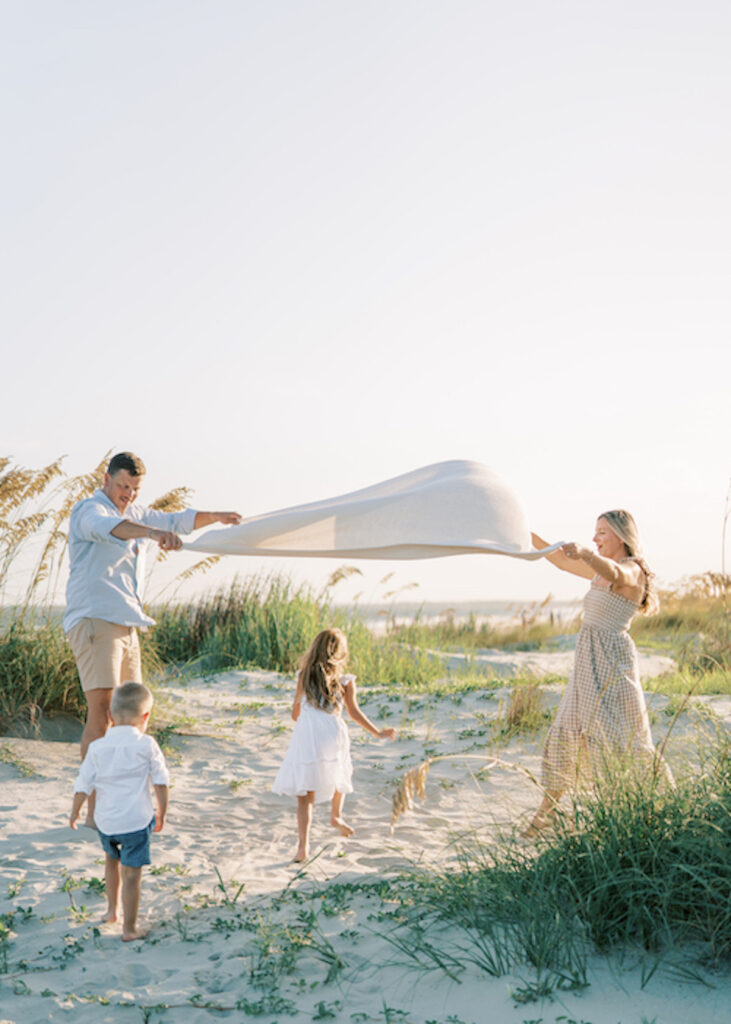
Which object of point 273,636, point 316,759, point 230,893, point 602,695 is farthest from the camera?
point 273,636

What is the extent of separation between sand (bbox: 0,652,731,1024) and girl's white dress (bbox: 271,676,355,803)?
0.41 meters

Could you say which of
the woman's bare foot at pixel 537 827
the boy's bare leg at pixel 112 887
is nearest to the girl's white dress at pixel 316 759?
the boy's bare leg at pixel 112 887

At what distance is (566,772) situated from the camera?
5.07 m

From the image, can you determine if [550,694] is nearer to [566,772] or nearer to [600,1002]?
[566,772]

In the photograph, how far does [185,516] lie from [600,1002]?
3.72m

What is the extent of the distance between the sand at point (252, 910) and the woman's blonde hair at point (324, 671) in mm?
895

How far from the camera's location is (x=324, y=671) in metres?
5.69

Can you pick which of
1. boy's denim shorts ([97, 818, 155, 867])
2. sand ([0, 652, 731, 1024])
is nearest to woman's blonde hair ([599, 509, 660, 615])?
sand ([0, 652, 731, 1024])

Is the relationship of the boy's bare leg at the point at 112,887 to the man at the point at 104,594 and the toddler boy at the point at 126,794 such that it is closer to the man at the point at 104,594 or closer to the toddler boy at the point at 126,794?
the toddler boy at the point at 126,794

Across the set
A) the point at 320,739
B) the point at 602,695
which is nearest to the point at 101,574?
the point at 320,739

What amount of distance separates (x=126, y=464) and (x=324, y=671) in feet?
5.73

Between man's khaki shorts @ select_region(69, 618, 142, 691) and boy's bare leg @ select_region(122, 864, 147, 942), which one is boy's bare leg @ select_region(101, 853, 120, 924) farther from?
man's khaki shorts @ select_region(69, 618, 142, 691)

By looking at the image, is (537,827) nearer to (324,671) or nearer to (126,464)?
(324,671)

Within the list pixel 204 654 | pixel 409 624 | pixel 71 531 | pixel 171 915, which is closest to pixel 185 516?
pixel 71 531
